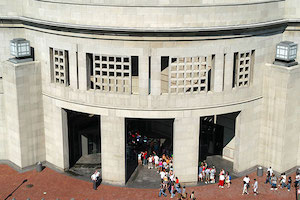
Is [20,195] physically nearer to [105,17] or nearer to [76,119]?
[76,119]

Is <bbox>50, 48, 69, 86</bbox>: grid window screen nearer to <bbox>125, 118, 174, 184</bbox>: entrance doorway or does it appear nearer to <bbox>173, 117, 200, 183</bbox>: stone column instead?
<bbox>125, 118, 174, 184</bbox>: entrance doorway

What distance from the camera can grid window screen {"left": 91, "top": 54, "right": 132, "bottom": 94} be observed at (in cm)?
4669

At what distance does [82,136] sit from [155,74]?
1358cm

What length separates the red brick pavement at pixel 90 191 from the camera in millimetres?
47844

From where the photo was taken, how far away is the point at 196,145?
48781 millimetres

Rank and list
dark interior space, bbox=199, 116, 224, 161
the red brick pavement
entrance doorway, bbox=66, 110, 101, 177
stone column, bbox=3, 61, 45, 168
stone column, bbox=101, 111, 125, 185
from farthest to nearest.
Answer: dark interior space, bbox=199, 116, 224, 161, entrance doorway, bbox=66, 110, 101, 177, stone column, bbox=3, 61, 45, 168, stone column, bbox=101, 111, 125, 185, the red brick pavement

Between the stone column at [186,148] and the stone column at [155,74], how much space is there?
3451 millimetres

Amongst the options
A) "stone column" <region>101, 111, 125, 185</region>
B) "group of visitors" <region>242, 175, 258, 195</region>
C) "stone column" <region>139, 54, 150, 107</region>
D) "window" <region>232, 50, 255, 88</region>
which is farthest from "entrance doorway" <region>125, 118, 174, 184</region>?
"window" <region>232, 50, 255, 88</region>

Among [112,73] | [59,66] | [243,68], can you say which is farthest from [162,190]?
[59,66]

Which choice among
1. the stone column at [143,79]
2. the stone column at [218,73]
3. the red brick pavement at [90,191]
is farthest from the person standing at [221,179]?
the stone column at [143,79]

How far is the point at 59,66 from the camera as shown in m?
49.8

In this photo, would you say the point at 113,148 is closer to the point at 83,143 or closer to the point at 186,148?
the point at 186,148

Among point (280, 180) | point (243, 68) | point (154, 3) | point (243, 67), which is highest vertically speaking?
point (154, 3)

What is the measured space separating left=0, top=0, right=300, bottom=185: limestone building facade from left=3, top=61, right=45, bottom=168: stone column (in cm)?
11
